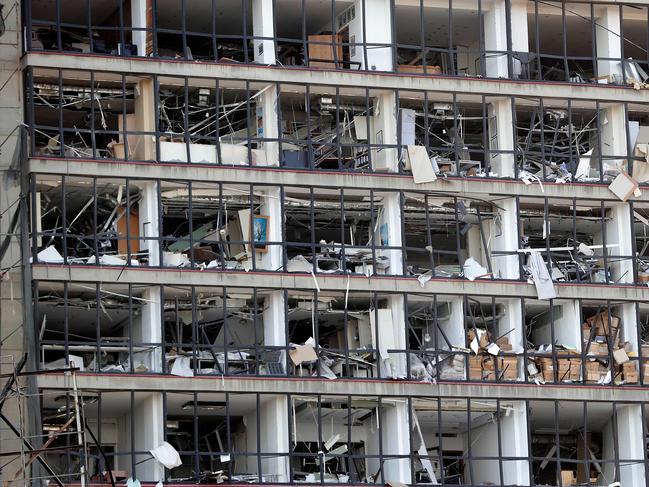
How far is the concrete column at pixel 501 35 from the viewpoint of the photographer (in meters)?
94.4

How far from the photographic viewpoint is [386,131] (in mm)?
92188

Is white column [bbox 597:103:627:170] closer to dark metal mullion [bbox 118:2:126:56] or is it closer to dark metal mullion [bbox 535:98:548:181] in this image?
dark metal mullion [bbox 535:98:548:181]

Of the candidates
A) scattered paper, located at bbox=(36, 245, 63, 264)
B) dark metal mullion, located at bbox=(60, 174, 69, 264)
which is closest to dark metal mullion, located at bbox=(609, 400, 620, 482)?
dark metal mullion, located at bbox=(60, 174, 69, 264)

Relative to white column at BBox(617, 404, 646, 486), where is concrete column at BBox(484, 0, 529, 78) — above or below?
above

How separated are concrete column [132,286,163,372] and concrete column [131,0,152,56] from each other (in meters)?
9.14

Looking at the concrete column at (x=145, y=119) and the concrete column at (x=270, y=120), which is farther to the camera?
the concrete column at (x=270, y=120)

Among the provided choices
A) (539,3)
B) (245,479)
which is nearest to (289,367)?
(245,479)

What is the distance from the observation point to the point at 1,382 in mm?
85375

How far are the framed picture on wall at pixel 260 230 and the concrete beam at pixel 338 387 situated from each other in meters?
5.16

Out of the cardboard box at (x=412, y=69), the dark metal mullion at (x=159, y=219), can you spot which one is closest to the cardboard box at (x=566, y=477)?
the cardboard box at (x=412, y=69)

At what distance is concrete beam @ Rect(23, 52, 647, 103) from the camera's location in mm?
88562

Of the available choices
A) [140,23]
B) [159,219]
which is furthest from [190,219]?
[140,23]

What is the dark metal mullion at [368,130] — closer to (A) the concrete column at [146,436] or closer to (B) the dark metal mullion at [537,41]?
(B) the dark metal mullion at [537,41]

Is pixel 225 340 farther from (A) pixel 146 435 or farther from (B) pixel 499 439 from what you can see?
(B) pixel 499 439
